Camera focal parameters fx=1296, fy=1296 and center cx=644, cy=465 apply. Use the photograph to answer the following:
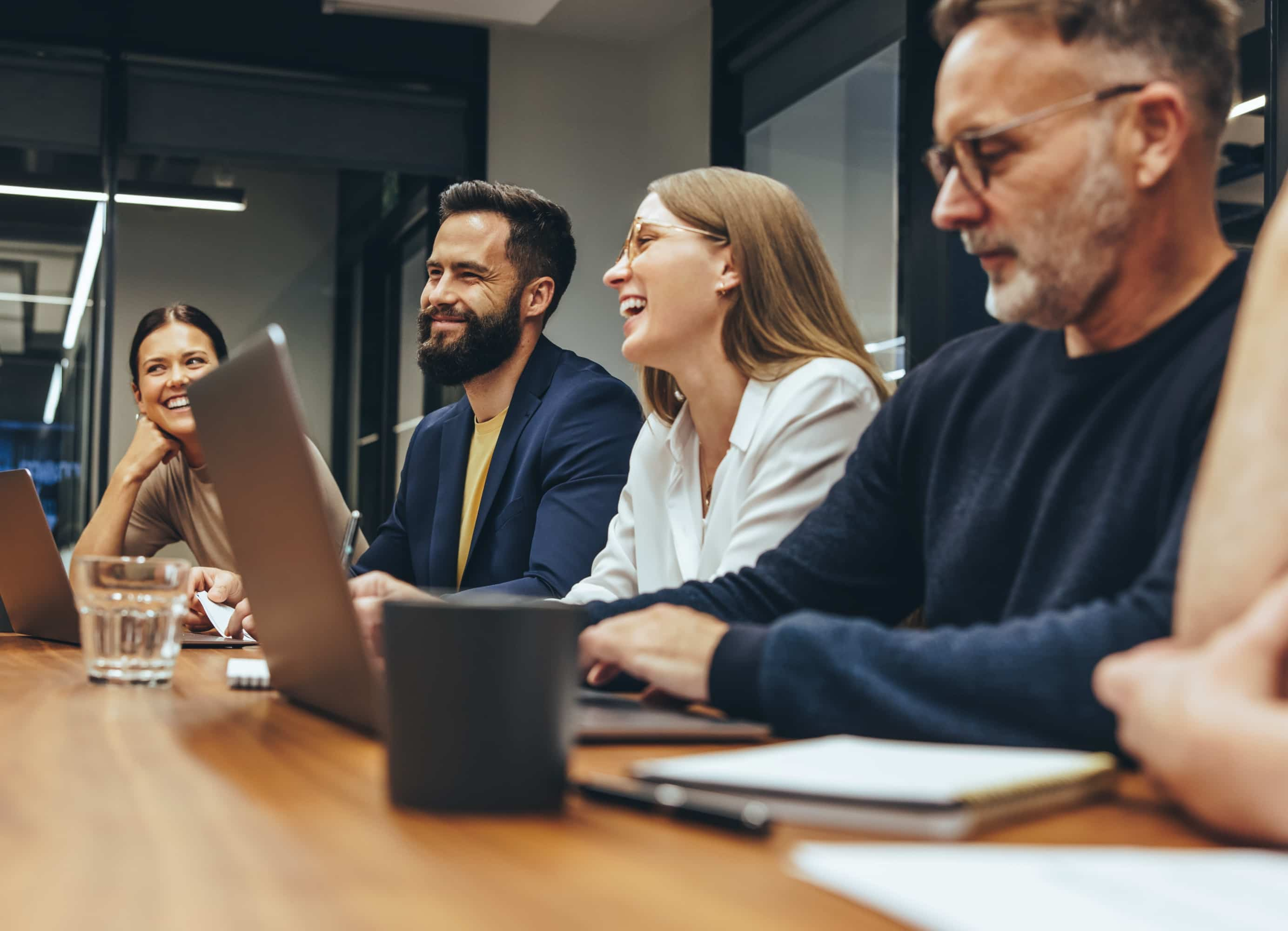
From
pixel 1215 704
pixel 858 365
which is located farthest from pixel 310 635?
pixel 858 365

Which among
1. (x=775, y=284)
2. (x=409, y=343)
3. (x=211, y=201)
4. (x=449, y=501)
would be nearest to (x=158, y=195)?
(x=211, y=201)

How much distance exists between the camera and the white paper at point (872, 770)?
0.55m

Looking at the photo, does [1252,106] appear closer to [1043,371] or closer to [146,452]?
[1043,371]

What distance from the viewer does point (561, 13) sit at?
5098 millimetres

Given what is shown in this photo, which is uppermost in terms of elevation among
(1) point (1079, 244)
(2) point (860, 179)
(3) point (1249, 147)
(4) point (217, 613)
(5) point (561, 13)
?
(5) point (561, 13)

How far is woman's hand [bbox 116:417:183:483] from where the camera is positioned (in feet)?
9.73

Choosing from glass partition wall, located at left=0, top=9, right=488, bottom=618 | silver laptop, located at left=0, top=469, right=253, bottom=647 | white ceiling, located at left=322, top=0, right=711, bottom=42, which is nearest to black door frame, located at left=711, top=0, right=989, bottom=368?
white ceiling, located at left=322, top=0, right=711, bottom=42

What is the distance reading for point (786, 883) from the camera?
A: 0.47 m

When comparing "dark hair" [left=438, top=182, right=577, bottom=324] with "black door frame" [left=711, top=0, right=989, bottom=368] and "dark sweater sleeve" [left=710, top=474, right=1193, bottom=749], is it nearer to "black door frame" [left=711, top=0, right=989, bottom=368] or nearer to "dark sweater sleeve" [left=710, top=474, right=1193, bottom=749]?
"black door frame" [left=711, top=0, right=989, bottom=368]

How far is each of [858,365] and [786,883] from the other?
141cm

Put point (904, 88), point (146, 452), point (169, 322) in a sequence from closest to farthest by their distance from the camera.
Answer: point (146, 452), point (169, 322), point (904, 88)

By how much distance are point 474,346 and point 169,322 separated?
102 centimetres

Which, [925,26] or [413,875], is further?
[925,26]

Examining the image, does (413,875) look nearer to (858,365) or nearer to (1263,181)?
(858,365)
